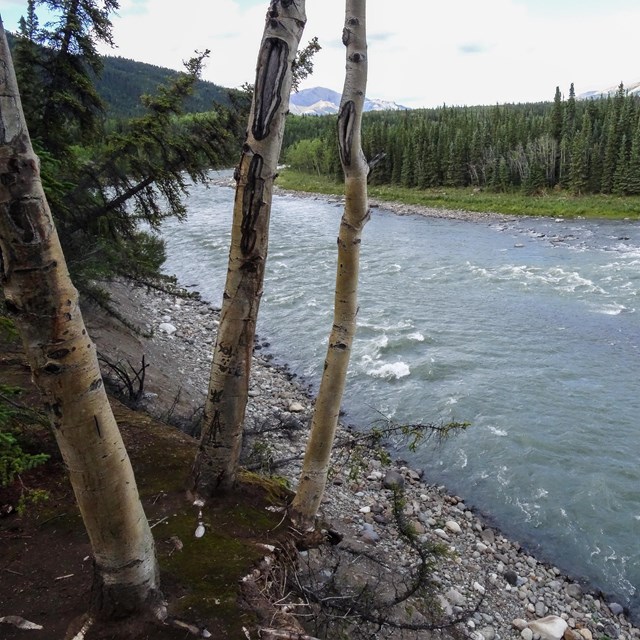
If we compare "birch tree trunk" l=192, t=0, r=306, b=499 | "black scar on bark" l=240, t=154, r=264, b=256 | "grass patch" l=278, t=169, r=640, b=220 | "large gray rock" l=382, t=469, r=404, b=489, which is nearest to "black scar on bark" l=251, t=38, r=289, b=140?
"birch tree trunk" l=192, t=0, r=306, b=499

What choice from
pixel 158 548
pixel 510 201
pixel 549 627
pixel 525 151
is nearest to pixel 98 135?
pixel 158 548

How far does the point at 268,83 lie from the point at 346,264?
129 centimetres

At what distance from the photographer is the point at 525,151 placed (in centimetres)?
7094

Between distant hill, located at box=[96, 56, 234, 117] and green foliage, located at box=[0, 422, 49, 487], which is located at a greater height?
distant hill, located at box=[96, 56, 234, 117]

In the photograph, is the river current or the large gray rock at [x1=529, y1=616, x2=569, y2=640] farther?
the river current

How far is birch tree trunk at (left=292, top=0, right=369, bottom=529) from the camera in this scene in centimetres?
330

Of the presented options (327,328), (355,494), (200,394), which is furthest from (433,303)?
(355,494)

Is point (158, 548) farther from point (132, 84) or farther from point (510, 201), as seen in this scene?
point (132, 84)

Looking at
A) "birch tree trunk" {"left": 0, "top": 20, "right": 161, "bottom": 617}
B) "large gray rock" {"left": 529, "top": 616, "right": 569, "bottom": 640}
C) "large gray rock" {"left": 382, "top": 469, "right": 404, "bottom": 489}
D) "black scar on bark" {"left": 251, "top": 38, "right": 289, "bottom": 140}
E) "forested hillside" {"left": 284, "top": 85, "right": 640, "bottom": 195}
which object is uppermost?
"forested hillside" {"left": 284, "top": 85, "right": 640, "bottom": 195}

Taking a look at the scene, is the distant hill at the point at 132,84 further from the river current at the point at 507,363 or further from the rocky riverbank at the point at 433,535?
the river current at the point at 507,363

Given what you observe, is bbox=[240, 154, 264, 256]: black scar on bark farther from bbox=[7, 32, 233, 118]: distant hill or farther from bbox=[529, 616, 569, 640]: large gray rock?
bbox=[529, 616, 569, 640]: large gray rock

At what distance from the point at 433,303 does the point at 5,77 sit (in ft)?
60.8

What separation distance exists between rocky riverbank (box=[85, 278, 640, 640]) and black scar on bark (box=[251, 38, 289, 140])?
369 cm

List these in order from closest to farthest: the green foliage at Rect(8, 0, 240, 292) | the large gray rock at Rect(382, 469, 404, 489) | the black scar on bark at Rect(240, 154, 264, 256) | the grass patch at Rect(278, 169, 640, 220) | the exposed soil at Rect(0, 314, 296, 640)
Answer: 1. the exposed soil at Rect(0, 314, 296, 640)
2. the black scar on bark at Rect(240, 154, 264, 256)
3. the green foliage at Rect(8, 0, 240, 292)
4. the large gray rock at Rect(382, 469, 404, 489)
5. the grass patch at Rect(278, 169, 640, 220)
